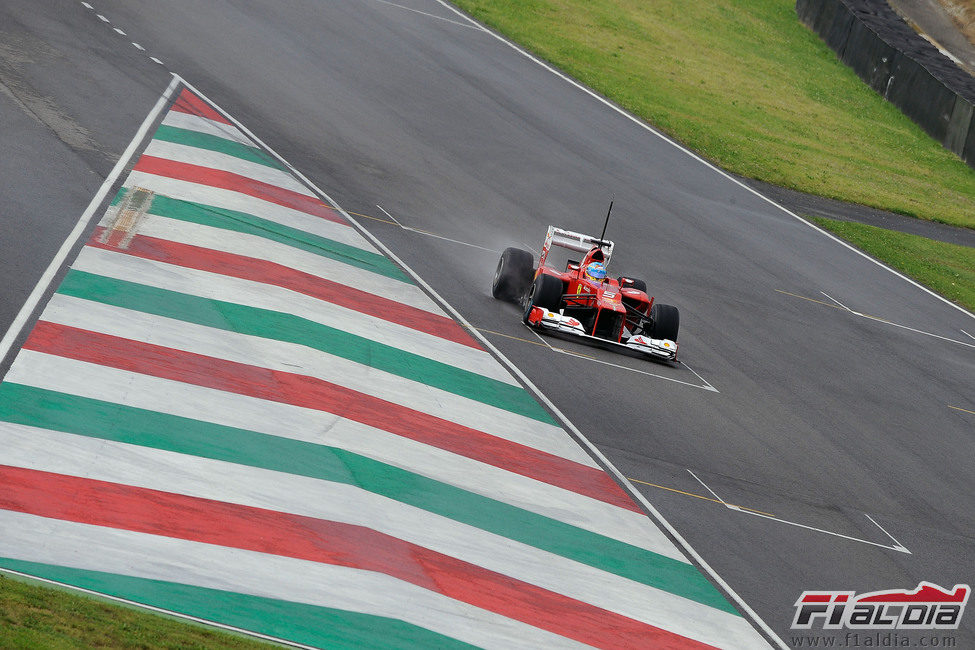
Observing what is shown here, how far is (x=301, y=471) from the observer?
12031mm

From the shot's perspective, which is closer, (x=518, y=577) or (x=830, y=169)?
(x=518, y=577)

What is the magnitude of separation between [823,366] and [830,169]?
1461 cm

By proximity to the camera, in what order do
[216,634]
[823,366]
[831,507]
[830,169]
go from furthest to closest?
[830,169], [823,366], [831,507], [216,634]

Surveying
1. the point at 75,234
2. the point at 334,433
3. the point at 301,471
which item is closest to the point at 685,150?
the point at 75,234

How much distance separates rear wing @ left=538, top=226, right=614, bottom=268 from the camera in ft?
62.5

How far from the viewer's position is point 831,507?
14.9m

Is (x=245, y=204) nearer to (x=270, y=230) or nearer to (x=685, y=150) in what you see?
(x=270, y=230)

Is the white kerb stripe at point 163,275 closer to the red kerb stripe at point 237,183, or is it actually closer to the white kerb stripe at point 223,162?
the red kerb stripe at point 237,183

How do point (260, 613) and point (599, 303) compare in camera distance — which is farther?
point (599, 303)

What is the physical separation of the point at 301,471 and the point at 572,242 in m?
8.53

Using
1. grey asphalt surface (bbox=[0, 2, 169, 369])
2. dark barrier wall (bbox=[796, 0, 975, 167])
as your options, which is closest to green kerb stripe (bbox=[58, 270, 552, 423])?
grey asphalt surface (bbox=[0, 2, 169, 369])

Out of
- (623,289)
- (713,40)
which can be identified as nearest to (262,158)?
(623,289)

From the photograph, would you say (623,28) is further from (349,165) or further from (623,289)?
(623,289)

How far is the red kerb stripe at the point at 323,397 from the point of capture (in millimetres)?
13258
